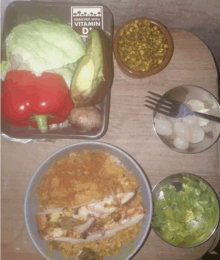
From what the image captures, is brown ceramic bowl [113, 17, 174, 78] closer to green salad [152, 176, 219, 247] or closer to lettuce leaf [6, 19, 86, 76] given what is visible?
lettuce leaf [6, 19, 86, 76]

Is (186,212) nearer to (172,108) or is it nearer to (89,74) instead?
(172,108)

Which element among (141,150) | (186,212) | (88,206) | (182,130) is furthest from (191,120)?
(88,206)

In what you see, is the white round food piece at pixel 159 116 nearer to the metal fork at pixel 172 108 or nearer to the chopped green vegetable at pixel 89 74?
the metal fork at pixel 172 108

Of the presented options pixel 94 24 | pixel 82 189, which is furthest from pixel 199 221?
pixel 94 24

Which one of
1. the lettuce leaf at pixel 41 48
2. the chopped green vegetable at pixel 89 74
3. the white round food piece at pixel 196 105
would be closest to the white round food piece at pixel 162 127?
the white round food piece at pixel 196 105

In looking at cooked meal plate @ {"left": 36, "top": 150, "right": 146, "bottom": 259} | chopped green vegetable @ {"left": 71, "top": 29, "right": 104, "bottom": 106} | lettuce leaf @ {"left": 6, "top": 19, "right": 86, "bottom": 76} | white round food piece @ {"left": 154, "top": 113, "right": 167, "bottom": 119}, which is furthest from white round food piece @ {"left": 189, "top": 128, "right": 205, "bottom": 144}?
lettuce leaf @ {"left": 6, "top": 19, "right": 86, "bottom": 76}

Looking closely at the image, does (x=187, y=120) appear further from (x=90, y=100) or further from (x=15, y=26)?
(x=15, y=26)

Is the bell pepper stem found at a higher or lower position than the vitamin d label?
lower
